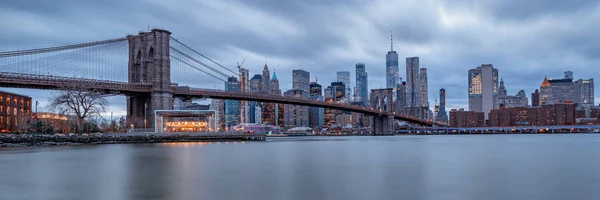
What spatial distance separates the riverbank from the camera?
158 ft

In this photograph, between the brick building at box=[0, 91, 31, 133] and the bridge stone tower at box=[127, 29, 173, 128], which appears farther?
the brick building at box=[0, 91, 31, 133]

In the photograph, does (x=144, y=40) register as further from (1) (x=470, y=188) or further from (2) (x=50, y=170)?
(1) (x=470, y=188)

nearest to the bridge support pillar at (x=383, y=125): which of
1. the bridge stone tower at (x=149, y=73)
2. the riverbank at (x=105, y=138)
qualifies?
the riverbank at (x=105, y=138)

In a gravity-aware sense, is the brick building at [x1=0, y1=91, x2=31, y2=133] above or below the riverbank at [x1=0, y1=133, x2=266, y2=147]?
above

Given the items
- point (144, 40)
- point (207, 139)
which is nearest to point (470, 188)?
point (207, 139)

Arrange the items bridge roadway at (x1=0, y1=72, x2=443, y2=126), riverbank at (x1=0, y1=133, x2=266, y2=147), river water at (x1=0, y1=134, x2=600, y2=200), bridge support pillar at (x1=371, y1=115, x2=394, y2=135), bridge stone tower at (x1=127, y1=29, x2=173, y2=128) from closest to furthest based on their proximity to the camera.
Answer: river water at (x1=0, y1=134, x2=600, y2=200) → riverbank at (x1=0, y1=133, x2=266, y2=147) → bridge roadway at (x1=0, y1=72, x2=443, y2=126) → bridge stone tower at (x1=127, y1=29, x2=173, y2=128) → bridge support pillar at (x1=371, y1=115, x2=394, y2=135)

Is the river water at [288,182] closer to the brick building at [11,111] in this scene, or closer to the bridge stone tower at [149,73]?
the bridge stone tower at [149,73]

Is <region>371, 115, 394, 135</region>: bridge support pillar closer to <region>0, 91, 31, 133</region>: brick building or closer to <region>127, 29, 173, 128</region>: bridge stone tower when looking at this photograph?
<region>127, 29, 173, 128</region>: bridge stone tower

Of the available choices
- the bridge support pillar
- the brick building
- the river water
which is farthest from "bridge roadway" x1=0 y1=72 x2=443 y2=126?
the bridge support pillar

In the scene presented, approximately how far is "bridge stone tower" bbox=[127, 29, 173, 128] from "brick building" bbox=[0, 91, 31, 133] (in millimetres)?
20574

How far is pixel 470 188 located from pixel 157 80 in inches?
2165

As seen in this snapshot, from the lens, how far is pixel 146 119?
6606 centimetres

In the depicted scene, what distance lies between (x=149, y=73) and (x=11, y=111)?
31982 mm

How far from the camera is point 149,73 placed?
67.2 meters
